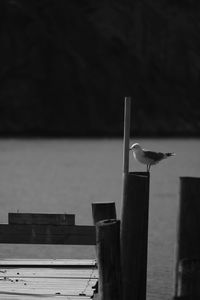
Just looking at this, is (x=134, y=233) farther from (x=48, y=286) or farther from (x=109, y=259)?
(x=48, y=286)

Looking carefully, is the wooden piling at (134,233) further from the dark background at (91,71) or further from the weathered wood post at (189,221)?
the dark background at (91,71)

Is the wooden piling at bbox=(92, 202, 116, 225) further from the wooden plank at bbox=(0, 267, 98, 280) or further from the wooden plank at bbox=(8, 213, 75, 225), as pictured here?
the wooden plank at bbox=(0, 267, 98, 280)

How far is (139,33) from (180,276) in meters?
120

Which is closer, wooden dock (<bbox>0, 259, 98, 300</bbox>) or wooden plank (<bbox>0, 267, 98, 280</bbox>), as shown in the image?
wooden dock (<bbox>0, 259, 98, 300</bbox>)

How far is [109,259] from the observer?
1052cm

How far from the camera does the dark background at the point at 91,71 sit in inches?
4589

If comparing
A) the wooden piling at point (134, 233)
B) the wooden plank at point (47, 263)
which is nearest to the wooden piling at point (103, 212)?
the wooden plank at point (47, 263)

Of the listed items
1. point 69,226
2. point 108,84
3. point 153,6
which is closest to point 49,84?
point 108,84

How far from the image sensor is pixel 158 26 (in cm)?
13388

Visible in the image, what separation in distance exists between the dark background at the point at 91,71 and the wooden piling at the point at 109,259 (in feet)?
338

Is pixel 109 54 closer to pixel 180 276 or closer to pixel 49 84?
pixel 49 84

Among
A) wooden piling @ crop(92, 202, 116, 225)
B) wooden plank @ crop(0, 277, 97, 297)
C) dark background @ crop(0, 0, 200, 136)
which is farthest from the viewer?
dark background @ crop(0, 0, 200, 136)

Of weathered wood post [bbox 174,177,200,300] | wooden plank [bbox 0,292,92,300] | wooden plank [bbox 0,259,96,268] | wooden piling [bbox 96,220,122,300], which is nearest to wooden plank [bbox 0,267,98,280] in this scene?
wooden plank [bbox 0,259,96,268]

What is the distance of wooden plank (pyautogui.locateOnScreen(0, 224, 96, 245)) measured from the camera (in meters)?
12.1
